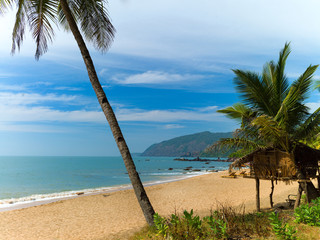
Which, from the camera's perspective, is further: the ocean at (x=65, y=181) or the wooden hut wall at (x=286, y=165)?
the ocean at (x=65, y=181)

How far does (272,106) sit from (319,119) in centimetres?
167

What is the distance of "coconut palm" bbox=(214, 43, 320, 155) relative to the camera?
9.49 meters

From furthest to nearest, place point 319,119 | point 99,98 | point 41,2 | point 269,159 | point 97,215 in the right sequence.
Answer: point 97,215
point 269,159
point 319,119
point 41,2
point 99,98

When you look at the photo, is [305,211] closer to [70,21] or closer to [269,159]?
[269,159]

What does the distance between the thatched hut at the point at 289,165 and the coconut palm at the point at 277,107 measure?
327mm

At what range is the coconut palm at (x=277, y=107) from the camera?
9.49 meters

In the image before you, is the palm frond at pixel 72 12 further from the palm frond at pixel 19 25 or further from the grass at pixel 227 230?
the grass at pixel 227 230

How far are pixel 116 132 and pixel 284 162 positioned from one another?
654cm

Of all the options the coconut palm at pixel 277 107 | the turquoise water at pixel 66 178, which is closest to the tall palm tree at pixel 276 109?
the coconut palm at pixel 277 107

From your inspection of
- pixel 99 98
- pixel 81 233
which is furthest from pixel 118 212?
pixel 99 98

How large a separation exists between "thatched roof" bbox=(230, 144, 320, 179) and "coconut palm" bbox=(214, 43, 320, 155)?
11.9 inches

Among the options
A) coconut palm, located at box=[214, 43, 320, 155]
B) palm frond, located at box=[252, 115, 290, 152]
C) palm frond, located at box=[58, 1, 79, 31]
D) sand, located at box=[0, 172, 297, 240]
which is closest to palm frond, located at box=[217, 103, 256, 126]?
coconut palm, located at box=[214, 43, 320, 155]

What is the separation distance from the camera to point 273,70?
10.3 meters

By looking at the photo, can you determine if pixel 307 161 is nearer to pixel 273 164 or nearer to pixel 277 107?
pixel 273 164
